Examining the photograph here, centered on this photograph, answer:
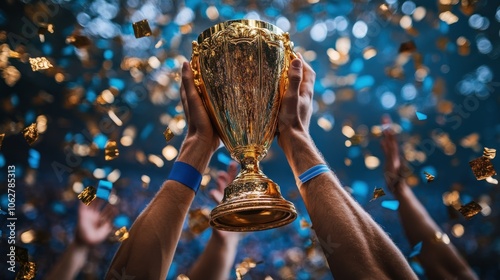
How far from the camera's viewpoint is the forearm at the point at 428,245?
2.03 m

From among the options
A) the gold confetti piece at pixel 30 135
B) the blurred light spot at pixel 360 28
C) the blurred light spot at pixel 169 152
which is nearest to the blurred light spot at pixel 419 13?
the blurred light spot at pixel 360 28

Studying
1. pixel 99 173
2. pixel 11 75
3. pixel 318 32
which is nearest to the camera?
pixel 11 75

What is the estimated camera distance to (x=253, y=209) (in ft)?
4.20

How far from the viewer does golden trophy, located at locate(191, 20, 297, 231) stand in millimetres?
1370

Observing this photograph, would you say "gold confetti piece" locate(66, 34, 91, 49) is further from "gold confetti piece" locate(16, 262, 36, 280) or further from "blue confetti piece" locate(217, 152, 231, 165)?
"gold confetti piece" locate(16, 262, 36, 280)

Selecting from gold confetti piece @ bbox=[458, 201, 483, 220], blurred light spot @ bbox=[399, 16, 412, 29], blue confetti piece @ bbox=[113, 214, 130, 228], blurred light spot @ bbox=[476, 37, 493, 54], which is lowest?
gold confetti piece @ bbox=[458, 201, 483, 220]

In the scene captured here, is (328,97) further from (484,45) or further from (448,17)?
(484,45)

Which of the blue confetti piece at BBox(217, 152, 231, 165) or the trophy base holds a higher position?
the blue confetti piece at BBox(217, 152, 231, 165)

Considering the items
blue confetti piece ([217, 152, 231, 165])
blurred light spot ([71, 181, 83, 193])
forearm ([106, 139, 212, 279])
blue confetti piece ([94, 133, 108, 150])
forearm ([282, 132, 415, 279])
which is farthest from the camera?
blue confetti piece ([217, 152, 231, 165])

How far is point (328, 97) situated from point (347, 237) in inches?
88.9

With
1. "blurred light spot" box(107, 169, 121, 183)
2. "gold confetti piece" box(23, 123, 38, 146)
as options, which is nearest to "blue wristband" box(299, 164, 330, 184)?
"gold confetti piece" box(23, 123, 38, 146)

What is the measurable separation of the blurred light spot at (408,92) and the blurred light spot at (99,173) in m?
2.33

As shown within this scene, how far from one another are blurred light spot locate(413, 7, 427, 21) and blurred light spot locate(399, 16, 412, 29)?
0.05 metres

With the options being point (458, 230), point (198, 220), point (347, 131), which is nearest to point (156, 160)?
point (198, 220)
